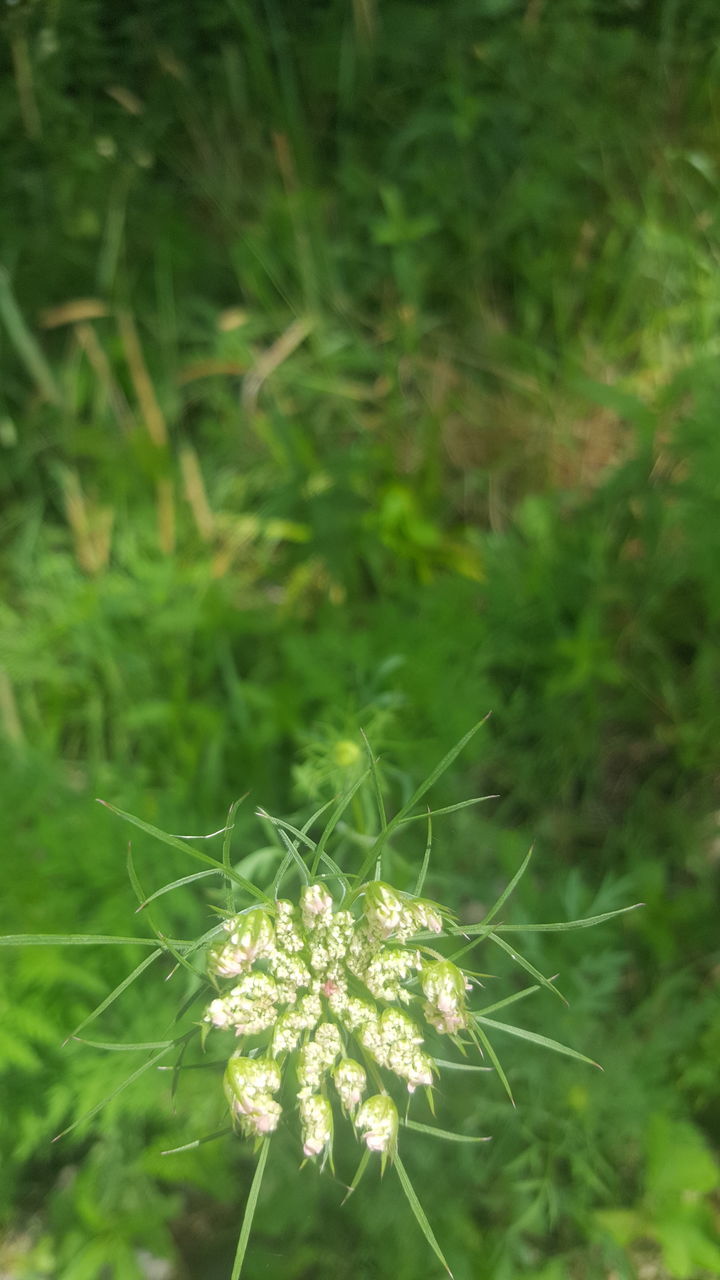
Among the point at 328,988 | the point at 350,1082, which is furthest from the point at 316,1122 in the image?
the point at 328,988

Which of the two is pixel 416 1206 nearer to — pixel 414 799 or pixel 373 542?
pixel 414 799

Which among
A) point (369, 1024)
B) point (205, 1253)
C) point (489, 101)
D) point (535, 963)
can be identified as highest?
point (489, 101)

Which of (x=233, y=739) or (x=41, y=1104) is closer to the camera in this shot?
(x=41, y=1104)

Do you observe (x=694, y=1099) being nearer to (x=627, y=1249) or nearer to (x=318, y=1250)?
(x=627, y=1249)

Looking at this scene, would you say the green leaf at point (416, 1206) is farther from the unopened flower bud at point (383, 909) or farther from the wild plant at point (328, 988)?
the unopened flower bud at point (383, 909)

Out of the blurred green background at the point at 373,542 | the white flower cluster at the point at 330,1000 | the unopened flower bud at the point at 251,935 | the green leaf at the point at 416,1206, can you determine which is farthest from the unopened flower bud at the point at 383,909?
the blurred green background at the point at 373,542

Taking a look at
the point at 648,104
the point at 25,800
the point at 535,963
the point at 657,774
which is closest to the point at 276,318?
the point at 648,104

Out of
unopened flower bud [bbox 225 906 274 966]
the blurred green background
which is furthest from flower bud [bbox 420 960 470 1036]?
the blurred green background
